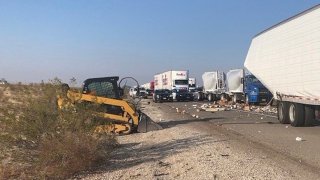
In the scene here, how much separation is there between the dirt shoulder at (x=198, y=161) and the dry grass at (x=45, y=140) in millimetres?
519

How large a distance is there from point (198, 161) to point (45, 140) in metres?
3.37

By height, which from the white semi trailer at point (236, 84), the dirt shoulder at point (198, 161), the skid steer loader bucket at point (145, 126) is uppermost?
the white semi trailer at point (236, 84)

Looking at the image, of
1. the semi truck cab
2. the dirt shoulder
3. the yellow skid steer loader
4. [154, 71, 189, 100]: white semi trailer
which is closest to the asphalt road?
the dirt shoulder

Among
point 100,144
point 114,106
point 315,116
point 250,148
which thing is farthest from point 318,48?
point 100,144

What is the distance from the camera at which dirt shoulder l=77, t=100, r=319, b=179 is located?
10727mm

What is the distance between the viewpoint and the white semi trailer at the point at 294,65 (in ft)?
63.6

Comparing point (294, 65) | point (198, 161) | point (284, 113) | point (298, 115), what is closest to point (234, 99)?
point (284, 113)

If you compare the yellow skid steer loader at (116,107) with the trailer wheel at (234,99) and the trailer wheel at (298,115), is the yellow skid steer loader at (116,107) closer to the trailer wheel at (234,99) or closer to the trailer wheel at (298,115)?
the trailer wheel at (298,115)

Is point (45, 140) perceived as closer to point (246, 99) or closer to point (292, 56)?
point (292, 56)

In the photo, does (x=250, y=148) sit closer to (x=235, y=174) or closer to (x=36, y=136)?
(x=235, y=174)

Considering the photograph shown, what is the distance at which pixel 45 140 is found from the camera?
12.2 metres

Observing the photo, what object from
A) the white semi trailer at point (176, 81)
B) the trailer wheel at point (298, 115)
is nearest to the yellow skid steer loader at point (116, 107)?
the trailer wheel at point (298, 115)

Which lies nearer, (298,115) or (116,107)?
(116,107)

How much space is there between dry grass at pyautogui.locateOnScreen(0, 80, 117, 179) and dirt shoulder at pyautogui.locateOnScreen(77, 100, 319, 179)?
1.70 feet
